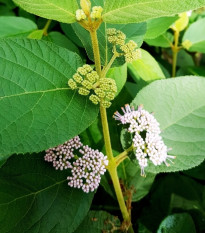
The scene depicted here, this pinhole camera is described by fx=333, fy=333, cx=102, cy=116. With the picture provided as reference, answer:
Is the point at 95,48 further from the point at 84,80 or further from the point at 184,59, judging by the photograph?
the point at 184,59

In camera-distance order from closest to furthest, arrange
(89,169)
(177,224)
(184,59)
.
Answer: (89,169) → (177,224) → (184,59)

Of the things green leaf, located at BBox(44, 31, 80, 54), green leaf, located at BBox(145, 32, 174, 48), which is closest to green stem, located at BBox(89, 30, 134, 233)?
green leaf, located at BBox(44, 31, 80, 54)

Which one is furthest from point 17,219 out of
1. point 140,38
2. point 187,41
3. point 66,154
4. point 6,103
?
point 187,41

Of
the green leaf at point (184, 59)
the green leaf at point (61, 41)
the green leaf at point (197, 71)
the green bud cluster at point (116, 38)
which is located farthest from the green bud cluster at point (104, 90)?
the green leaf at point (184, 59)

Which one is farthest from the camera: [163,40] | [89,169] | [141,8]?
[163,40]

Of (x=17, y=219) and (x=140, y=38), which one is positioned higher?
(x=140, y=38)

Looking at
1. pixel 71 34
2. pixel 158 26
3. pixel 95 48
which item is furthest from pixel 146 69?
pixel 95 48

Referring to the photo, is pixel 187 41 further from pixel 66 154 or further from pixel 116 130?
pixel 66 154
